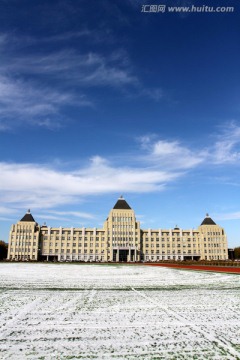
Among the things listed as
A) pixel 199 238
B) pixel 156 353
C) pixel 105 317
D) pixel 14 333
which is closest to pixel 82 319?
pixel 105 317

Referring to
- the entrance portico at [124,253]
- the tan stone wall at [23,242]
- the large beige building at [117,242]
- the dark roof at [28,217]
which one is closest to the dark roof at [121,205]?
the large beige building at [117,242]

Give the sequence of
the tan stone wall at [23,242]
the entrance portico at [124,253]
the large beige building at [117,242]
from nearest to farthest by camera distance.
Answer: the entrance portico at [124,253] → the large beige building at [117,242] → the tan stone wall at [23,242]

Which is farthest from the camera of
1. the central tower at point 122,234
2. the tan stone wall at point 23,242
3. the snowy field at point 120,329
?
the tan stone wall at point 23,242

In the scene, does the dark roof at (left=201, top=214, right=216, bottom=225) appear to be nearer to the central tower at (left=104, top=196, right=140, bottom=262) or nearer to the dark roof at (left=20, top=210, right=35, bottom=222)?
the central tower at (left=104, top=196, right=140, bottom=262)

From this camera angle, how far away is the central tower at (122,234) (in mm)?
119312

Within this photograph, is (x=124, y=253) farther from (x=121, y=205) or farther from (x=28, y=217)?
(x=28, y=217)

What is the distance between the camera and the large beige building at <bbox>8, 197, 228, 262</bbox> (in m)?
122

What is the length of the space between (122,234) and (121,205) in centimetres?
1323

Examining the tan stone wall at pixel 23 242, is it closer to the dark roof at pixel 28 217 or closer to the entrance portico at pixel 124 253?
the dark roof at pixel 28 217

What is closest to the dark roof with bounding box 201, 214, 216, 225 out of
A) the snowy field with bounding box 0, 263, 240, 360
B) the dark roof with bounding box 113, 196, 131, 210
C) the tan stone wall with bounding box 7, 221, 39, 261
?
the dark roof with bounding box 113, 196, 131, 210

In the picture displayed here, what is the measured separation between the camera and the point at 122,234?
122250 millimetres

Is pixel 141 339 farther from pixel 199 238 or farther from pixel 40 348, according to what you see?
pixel 199 238

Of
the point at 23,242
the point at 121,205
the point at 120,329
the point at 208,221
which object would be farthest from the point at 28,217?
the point at 120,329

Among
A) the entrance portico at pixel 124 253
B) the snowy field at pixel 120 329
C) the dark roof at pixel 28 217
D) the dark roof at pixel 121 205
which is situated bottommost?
the entrance portico at pixel 124 253
